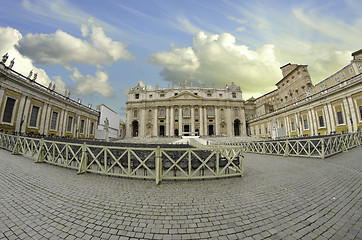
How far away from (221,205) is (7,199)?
15.6 ft

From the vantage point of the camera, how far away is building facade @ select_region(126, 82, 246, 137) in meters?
41.1

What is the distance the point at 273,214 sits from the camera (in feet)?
Result: 8.49

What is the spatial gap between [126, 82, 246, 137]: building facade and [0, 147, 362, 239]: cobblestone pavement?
1398 inches

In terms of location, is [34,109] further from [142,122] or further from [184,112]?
[184,112]

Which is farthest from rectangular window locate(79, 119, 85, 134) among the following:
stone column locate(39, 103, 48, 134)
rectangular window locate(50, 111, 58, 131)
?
stone column locate(39, 103, 48, 134)

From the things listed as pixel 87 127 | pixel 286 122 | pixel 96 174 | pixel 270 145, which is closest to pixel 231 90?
pixel 286 122

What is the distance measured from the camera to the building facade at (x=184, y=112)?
41094mm

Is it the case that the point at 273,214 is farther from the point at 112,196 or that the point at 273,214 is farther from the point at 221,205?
the point at 112,196

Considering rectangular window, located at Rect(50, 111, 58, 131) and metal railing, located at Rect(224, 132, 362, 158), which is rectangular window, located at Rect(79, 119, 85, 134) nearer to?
rectangular window, located at Rect(50, 111, 58, 131)

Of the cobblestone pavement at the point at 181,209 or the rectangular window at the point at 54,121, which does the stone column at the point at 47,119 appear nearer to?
the rectangular window at the point at 54,121

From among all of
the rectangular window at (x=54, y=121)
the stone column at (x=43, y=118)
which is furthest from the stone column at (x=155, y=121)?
the stone column at (x=43, y=118)

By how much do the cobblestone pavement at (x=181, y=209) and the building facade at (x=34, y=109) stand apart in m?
18.6

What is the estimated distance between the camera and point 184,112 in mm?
41719

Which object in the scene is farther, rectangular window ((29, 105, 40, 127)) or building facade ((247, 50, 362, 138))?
rectangular window ((29, 105, 40, 127))
